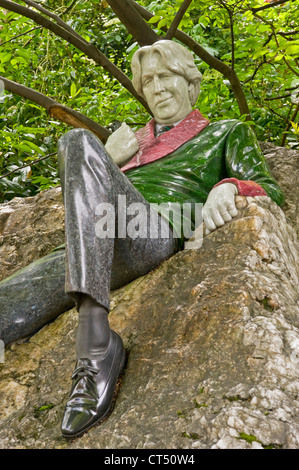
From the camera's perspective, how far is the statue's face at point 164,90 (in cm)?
319

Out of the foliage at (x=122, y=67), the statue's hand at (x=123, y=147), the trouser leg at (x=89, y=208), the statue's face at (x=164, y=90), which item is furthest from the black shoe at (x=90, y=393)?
the foliage at (x=122, y=67)

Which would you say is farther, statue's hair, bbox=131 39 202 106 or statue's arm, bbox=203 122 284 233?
statue's hair, bbox=131 39 202 106

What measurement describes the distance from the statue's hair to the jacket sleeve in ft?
1.32

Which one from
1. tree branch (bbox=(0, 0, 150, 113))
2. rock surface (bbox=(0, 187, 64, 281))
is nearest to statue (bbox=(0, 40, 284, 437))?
rock surface (bbox=(0, 187, 64, 281))

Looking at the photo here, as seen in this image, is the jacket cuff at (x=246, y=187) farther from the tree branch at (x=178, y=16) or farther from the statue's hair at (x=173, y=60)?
the tree branch at (x=178, y=16)

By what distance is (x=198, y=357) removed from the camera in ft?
6.63

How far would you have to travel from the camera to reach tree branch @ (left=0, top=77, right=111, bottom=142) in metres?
4.30

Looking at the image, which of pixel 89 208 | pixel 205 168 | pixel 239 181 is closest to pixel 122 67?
pixel 205 168

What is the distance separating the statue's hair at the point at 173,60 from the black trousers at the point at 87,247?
40.8 inches

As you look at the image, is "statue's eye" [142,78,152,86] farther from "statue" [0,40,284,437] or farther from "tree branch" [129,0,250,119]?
"tree branch" [129,0,250,119]

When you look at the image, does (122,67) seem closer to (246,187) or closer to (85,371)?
(246,187)

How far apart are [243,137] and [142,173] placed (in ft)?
1.63
